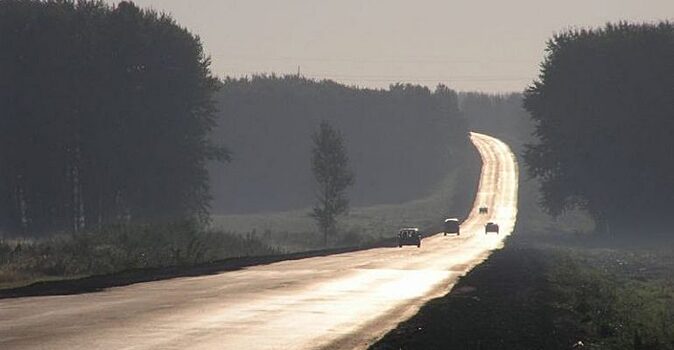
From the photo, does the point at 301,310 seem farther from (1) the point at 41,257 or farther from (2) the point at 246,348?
(1) the point at 41,257

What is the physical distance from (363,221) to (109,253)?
91.2 m

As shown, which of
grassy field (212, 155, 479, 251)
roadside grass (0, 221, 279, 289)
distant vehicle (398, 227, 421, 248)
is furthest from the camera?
grassy field (212, 155, 479, 251)

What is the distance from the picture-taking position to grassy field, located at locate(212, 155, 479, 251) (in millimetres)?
95062

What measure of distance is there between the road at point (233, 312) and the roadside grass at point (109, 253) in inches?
170

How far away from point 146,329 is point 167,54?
212ft

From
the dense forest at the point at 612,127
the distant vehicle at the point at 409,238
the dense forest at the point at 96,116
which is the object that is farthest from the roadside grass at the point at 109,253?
the dense forest at the point at 612,127

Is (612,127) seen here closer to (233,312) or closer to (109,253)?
(109,253)

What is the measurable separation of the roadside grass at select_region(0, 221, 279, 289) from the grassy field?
2415 centimetres

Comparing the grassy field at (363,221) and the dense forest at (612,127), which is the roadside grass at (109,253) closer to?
the grassy field at (363,221)

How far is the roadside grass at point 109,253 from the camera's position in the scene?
3750 cm

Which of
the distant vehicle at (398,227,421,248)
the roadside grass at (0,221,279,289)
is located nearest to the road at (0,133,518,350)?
the roadside grass at (0,221,279,289)

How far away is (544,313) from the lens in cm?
2680

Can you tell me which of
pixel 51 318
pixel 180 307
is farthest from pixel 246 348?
pixel 180 307

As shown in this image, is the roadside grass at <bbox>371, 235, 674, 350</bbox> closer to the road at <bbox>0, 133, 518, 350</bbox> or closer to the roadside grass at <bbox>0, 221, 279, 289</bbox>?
the road at <bbox>0, 133, 518, 350</bbox>
